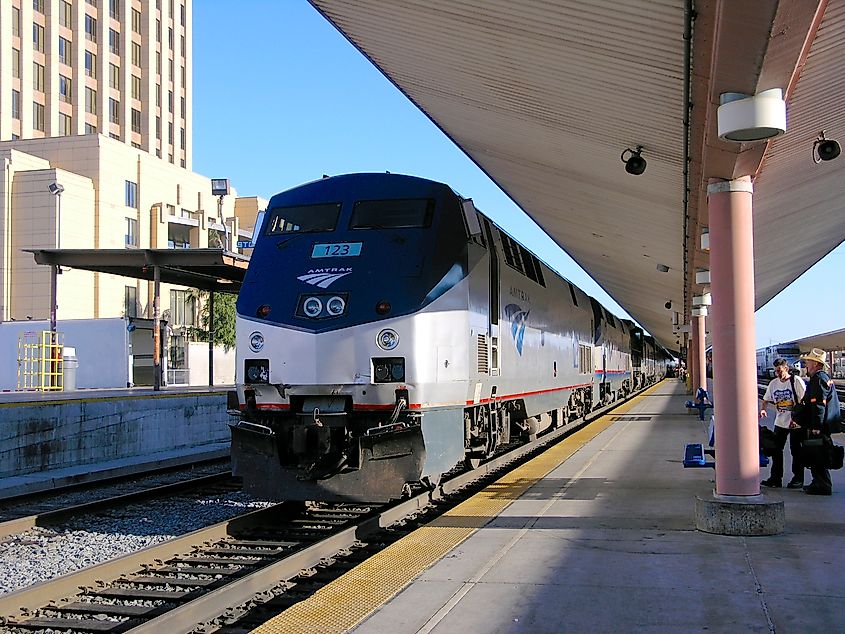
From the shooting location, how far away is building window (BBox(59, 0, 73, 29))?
5995 centimetres

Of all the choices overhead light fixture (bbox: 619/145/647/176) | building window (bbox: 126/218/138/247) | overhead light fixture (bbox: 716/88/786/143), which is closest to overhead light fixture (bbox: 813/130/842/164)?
overhead light fixture (bbox: 619/145/647/176)

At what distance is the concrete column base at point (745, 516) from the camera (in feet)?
23.3

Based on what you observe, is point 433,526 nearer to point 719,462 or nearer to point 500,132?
point 719,462

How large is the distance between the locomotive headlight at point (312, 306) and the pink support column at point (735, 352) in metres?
3.83

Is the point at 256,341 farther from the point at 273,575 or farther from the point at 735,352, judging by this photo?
the point at 735,352

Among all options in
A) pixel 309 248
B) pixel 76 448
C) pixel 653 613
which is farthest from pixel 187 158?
pixel 653 613

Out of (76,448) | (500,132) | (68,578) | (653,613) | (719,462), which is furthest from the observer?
(76,448)

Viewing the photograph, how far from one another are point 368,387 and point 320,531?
66.8 inches

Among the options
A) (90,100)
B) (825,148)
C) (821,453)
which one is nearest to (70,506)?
(821,453)

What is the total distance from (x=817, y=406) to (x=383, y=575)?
561cm

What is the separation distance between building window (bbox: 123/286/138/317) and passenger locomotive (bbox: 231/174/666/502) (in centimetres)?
4428

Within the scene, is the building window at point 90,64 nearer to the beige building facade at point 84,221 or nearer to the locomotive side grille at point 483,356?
the beige building facade at point 84,221

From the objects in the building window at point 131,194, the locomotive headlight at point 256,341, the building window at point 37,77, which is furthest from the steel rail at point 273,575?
the building window at point 37,77

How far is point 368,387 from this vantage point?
838cm
